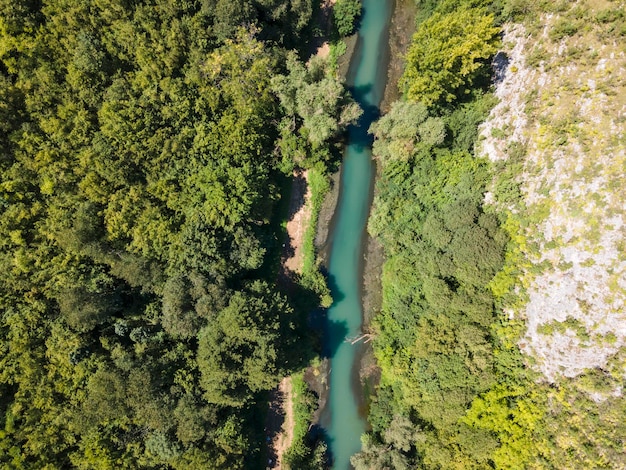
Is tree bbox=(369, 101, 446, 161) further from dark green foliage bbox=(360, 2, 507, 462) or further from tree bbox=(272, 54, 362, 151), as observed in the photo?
tree bbox=(272, 54, 362, 151)

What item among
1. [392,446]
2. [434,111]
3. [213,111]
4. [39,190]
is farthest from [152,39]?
[392,446]

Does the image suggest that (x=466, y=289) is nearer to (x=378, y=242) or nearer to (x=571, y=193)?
(x=378, y=242)

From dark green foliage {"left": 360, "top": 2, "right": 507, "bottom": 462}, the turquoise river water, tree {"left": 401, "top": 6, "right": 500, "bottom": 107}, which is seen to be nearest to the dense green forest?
tree {"left": 401, "top": 6, "right": 500, "bottom": 107}

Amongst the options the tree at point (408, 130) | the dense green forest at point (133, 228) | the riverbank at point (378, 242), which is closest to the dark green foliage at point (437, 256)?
the tree at point (408, 130)

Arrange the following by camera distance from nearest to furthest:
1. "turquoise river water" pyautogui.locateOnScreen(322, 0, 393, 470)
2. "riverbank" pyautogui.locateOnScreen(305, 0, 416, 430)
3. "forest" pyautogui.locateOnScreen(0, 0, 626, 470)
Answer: "forest" pyautogui.locateOnScreen(0, 0, 626, 470) < "riverbank" pyautogui.locateOnScreen(305, 0, 416, 430) < "turquoise river water" pyautogui.locateOnScreen(322, 0, 393, 470)

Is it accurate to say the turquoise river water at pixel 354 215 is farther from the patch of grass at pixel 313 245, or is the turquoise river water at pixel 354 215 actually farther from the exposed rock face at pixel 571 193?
the exposed rock face at pixel 571 193

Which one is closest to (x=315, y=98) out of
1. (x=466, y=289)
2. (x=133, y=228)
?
(x=133, y=228)
